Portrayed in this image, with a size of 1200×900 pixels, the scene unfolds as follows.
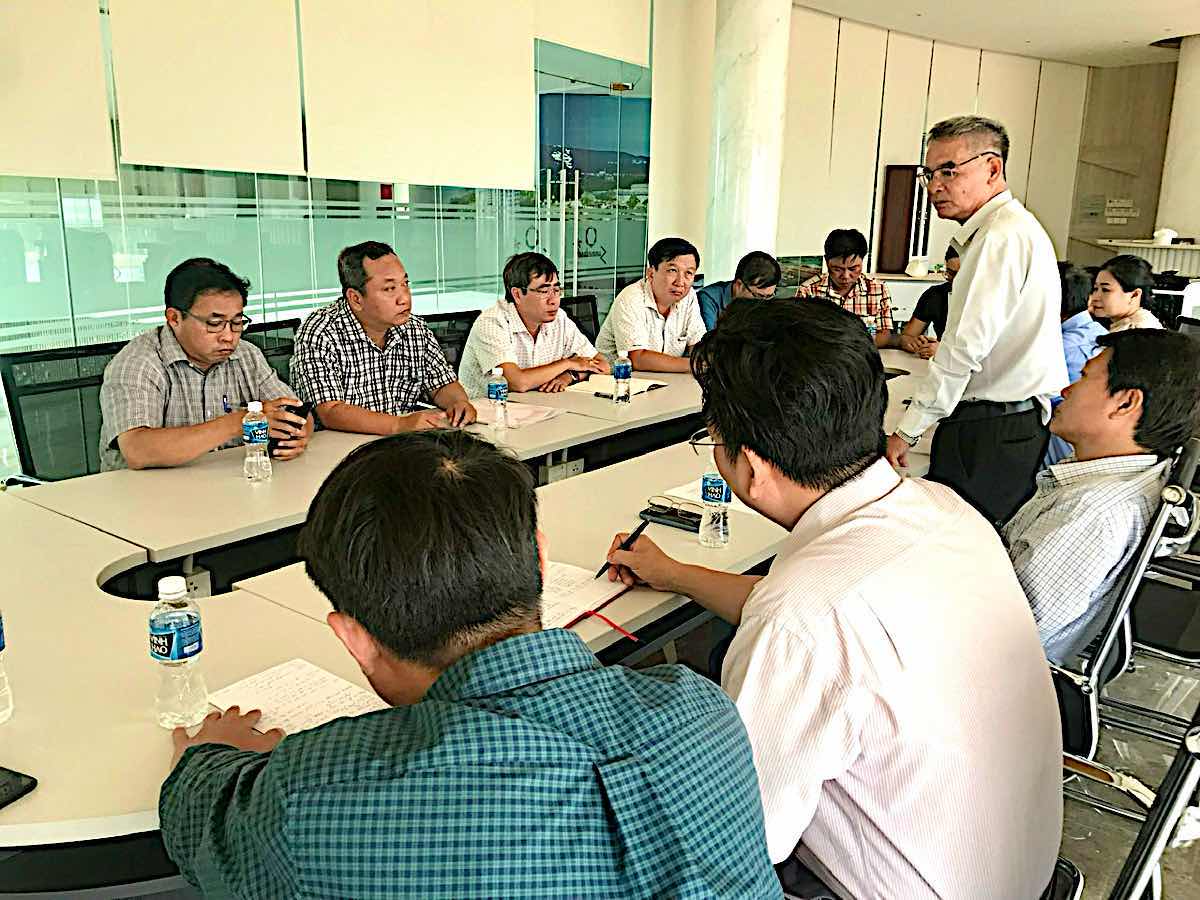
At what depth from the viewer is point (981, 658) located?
4.18 feet

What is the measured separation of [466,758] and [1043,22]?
1052cm

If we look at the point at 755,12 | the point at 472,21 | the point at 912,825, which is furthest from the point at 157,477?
the point at 755,12

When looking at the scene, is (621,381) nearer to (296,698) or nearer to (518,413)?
(518,413)

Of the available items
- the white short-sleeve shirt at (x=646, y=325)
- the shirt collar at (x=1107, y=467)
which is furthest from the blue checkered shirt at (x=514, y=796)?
the white short-sleeve shirt at (x=646, y=325)

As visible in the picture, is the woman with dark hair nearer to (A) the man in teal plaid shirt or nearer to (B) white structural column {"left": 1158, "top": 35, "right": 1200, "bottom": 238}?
(A) the man in teal plaid shirt

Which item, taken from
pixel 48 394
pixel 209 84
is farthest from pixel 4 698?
pixel 209 84

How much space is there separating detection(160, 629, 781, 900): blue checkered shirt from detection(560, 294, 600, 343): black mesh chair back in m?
4.13

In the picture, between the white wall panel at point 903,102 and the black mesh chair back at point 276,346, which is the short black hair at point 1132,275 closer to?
the black mesh chair back at point 276,346

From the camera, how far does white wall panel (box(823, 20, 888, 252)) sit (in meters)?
9.66

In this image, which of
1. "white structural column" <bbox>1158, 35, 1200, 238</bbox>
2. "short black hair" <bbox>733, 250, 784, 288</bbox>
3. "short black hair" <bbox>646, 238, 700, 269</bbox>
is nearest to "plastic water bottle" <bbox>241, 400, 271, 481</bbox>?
"short black hair" <bbox>646, 238, 700, 269</bbox>

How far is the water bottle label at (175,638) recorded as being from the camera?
54.7 inches

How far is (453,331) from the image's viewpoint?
4.43m

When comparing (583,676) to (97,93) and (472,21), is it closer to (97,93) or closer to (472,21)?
(97,93)

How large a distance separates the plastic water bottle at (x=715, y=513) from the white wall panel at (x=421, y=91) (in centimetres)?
323
